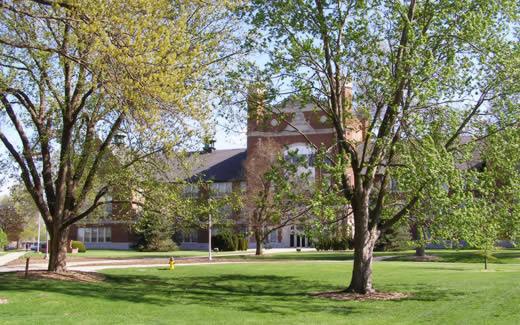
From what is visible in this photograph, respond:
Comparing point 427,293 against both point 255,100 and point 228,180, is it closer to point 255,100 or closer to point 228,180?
point 255,100

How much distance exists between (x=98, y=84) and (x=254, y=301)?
7701 mm

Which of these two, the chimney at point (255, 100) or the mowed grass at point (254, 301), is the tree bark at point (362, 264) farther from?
the chimney at point (255, 100)

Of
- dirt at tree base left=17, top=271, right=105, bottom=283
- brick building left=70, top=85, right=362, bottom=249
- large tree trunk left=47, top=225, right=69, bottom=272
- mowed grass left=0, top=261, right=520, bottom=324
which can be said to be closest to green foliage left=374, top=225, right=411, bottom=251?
brick building left=70, top=85, right=362, bottom=249

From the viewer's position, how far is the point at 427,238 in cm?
1872

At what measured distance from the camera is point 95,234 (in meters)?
72.9

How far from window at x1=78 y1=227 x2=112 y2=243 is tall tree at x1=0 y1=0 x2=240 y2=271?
4882 cm

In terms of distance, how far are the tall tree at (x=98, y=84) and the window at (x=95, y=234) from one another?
4882 centimetres

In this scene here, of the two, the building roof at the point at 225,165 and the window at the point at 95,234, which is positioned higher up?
the building roof at the point at 225,165

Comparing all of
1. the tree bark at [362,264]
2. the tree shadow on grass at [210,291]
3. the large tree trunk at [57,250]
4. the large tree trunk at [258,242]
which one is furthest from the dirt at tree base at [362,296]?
the large tree trunk at [258,242]

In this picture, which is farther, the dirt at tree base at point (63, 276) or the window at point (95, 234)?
the window at point (95, 234)

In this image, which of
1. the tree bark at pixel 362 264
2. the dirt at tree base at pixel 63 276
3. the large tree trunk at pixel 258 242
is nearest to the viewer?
the tree bark at pixel 362 264

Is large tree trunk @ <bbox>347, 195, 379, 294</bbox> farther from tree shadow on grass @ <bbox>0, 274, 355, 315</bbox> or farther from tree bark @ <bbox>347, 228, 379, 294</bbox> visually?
tree shadow on grass @ <bbox>0, 274, 355, 315</bbox>

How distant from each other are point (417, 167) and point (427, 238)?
394 centimetres

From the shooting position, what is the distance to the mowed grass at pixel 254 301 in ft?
44.1
